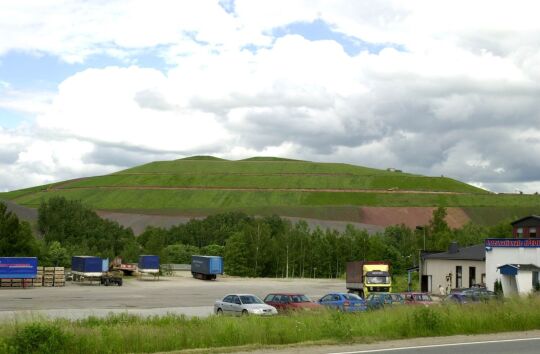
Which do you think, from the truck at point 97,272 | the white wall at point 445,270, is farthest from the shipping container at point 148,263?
the white wall at point 445,270

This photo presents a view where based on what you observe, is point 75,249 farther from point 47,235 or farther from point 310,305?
point 310,305

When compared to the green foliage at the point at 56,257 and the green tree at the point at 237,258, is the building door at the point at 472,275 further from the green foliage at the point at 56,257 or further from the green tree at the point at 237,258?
the green tree at the point at 237,258

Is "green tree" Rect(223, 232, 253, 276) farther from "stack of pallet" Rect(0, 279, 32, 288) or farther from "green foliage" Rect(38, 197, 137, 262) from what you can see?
"stack of pallet" Rect(0, 279, 32, 288)

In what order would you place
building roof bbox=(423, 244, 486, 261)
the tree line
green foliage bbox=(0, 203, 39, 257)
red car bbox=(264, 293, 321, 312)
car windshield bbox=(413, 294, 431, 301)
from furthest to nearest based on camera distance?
1. the tree line
2. green foliage bbox=(0, 203, 39, 257)
3. building roof bbox=(423, 244, 486, 261)
4. car windshield bbox=(413, 294, 431, 301)
5. red car bbox=(264, 293, 321, 312)

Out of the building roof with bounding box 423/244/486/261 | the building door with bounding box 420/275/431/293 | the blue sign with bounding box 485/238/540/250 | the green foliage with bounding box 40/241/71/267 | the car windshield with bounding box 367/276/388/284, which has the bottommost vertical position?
the building door with bounding box 420/275/431/293

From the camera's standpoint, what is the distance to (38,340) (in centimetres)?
1574

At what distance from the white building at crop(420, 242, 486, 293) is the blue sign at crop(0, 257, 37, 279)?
3739cm

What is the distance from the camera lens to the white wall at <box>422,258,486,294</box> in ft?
187

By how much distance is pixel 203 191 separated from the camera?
18162cm

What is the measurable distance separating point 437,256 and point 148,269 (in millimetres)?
39015

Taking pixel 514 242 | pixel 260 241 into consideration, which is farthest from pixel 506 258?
pixel 260 241

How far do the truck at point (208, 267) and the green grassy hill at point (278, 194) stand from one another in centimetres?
6668

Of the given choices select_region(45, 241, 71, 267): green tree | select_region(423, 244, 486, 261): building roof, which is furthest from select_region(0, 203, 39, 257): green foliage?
select_region(423, 244, 486, 261): building roof

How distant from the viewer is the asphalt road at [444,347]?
55.1ft
